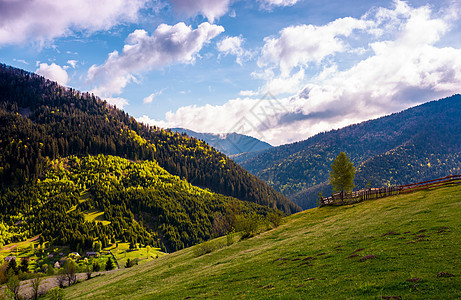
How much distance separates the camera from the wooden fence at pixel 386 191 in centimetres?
5905

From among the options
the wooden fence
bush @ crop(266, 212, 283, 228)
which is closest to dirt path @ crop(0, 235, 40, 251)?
bush @ crop(266, 212, 283, 228)

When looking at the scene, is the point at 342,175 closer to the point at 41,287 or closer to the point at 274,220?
the point at 274,220

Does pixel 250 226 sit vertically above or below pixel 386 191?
below

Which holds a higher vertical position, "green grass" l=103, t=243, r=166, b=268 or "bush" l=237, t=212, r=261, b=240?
"bush" l=237, t=212, r=261, b=240

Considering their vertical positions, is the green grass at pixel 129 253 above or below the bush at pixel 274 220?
below

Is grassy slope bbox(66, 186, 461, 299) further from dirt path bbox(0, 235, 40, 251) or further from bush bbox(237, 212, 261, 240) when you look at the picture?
dirt path bbox(0, 235, 40, 251)

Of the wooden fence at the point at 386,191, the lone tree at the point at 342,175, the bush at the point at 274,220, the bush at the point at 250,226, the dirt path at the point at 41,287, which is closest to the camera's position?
the wooden fence at the point at 386,191

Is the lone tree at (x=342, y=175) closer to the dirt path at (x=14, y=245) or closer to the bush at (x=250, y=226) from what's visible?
the bush at (x=250, y=226)

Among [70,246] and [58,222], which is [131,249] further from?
[58,222]

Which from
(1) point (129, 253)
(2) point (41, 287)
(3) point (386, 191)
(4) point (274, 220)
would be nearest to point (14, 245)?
(1) point (129, 253)

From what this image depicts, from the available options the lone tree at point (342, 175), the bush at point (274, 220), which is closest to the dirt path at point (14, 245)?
the bush at point (274, 220)

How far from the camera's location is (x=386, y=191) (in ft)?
226

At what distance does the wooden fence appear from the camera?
59053 mm

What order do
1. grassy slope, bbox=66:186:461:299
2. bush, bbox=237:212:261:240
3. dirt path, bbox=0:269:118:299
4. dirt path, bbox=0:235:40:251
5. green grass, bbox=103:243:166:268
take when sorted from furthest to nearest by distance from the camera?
1. dirt path, bbox=0:235:40:251
2. green grass, bbox=103:243:166:268
3. bush, bbox=237:212:261:240
4. dirt path, bbox=0:269:118:299
5. grassy slope, bbox=66:186:461:299
